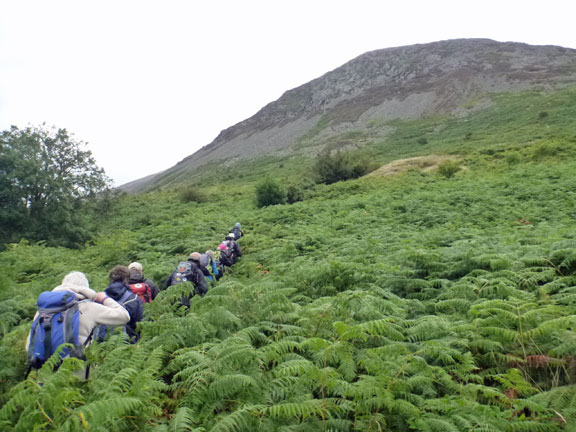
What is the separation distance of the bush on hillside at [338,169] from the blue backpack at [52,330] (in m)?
31.8

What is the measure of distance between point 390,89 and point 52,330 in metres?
112

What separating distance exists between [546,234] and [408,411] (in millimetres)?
8373

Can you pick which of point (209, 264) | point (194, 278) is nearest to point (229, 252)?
point (209, 264)

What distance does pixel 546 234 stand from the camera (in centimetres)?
894

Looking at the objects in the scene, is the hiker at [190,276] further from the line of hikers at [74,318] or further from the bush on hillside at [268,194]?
the bush on hillside at [268,194]

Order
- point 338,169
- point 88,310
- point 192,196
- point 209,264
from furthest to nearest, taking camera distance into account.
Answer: point 338,169, point 192,196, point 209,264, point 88,310

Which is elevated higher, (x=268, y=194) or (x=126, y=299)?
(x=126, y=299)

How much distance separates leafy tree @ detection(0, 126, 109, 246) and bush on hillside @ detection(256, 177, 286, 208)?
42.2ft

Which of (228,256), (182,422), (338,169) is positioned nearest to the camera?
(182,422)

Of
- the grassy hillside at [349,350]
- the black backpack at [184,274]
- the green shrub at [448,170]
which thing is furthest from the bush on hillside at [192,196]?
the black backpack at [184,274]

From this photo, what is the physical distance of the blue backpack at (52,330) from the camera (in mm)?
3691

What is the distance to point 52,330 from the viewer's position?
12.2 ft

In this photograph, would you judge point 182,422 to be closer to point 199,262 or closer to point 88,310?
point 88,310

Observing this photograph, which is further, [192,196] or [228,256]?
[192,196]
